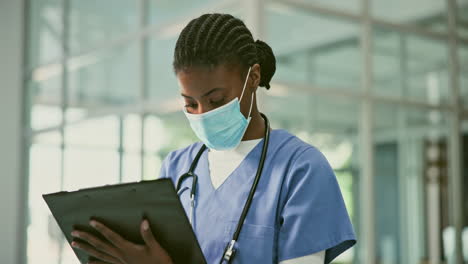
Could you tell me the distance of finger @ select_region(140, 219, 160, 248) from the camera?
105 cm

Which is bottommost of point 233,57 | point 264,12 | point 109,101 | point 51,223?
point 51,223

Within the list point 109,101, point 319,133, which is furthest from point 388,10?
point 109,101

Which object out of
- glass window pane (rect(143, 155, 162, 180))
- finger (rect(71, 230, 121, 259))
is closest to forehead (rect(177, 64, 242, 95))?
finger (rect(71, 230, 121, 259))

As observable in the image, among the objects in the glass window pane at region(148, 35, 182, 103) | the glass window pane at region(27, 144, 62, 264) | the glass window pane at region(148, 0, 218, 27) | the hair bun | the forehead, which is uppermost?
the glass window pane at region(148, 0, 218, 27)

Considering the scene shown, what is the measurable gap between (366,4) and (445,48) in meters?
0.77

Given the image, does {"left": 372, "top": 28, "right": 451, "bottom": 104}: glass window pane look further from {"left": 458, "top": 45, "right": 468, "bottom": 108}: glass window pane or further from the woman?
the woman

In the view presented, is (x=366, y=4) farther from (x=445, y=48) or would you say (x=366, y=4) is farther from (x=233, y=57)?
(x=233, y=57)

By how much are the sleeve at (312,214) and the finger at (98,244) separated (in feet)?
0.97

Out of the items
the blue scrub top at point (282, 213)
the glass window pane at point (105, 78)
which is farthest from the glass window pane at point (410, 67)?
the blue scrub top at point (282, 213)

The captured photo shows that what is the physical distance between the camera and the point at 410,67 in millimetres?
3785

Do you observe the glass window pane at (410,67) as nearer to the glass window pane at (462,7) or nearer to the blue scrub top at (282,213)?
the glass window pane at (462,7)

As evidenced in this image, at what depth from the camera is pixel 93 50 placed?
4.37 meters

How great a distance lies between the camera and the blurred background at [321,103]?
3.47m

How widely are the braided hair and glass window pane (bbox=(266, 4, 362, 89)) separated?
6.43ft
